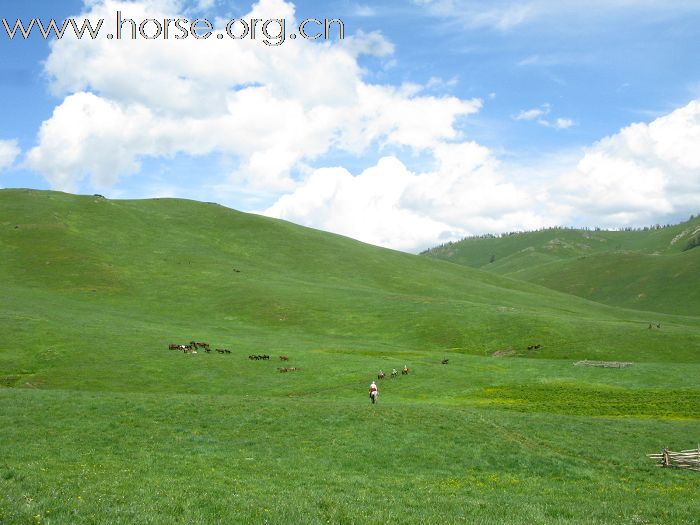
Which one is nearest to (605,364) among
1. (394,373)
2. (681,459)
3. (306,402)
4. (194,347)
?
(394,373)

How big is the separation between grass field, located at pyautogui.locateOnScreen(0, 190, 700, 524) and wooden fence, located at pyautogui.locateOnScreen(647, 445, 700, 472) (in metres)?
1.14

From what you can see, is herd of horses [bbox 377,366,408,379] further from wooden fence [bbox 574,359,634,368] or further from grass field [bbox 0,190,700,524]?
wooden fence [bbox 574,359,634,368]

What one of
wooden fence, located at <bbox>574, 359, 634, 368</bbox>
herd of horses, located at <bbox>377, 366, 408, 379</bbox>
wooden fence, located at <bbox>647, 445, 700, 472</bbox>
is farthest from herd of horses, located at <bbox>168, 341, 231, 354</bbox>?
wooden fence, located at <bbox>647, 445, 700, 472</bbox>

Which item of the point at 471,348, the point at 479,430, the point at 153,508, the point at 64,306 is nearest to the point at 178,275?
the point at 64,306

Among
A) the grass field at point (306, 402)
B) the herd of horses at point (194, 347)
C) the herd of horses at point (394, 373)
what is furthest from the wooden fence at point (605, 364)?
the herd of horses at point (194, 347)

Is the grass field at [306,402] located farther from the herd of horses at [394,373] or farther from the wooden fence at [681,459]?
the herd of horses at [394,373]

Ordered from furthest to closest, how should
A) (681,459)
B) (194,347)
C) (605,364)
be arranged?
(194,347)
(605,364)
(681,459)

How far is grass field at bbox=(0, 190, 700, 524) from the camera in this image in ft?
67.4

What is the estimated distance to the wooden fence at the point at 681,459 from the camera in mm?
29672

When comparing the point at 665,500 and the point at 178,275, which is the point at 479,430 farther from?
the point at 178,275

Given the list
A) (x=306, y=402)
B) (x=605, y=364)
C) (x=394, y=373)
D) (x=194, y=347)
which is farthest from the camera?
(x=194, y=347)

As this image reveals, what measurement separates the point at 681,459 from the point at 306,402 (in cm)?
2588

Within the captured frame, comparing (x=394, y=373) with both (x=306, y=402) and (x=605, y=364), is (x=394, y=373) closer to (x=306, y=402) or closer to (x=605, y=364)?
(x=306, y=402)

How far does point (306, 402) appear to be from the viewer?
43156mm
